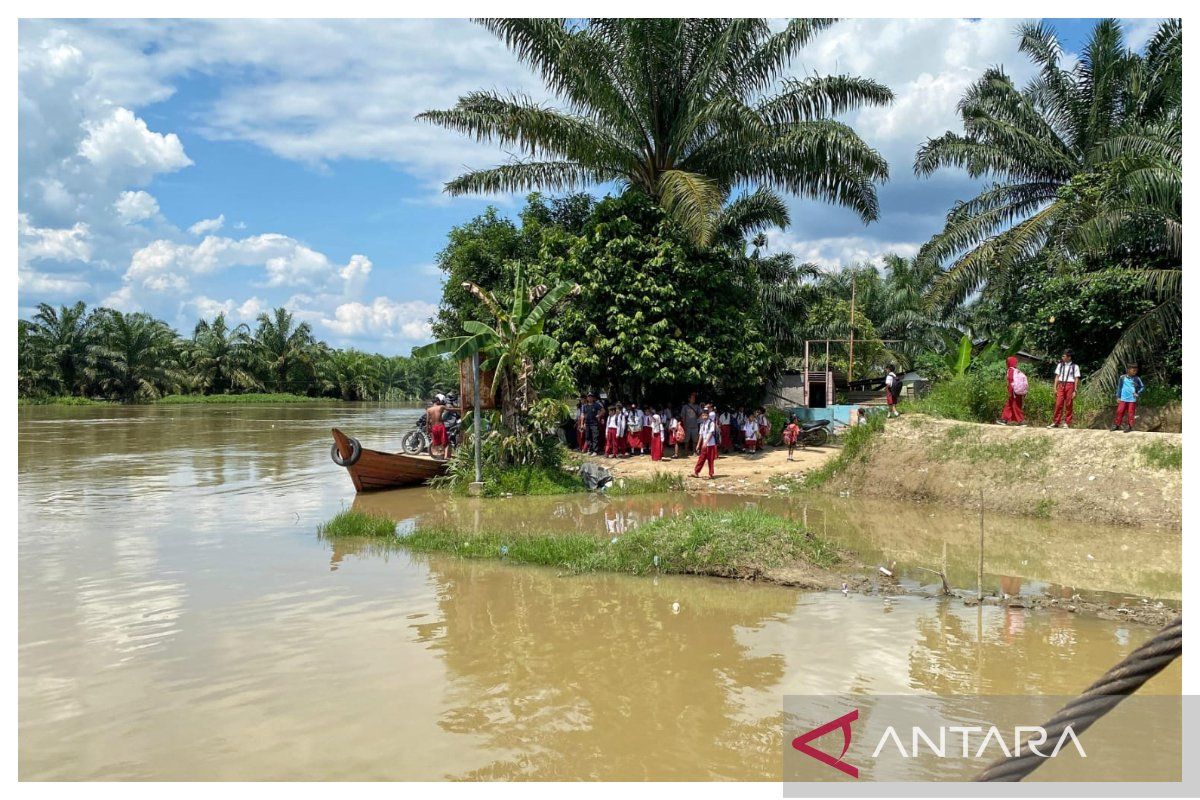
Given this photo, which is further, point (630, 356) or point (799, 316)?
point (799, 316)

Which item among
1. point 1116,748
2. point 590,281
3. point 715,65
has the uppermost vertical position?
point 715,65

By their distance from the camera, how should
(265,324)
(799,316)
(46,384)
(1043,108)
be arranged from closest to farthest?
1. (1043,108)
2. (799,316)
3. (46,384)
4. (265,324)

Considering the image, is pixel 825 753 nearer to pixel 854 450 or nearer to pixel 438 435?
pixel 854 450

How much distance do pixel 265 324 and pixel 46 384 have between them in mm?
A: 15050

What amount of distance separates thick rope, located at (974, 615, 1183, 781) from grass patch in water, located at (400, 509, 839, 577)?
6.98 metres

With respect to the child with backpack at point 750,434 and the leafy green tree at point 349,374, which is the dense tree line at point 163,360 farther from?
the child with backpack at point 750,434

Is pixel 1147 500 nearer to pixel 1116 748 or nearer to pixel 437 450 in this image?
pixel 1116 748

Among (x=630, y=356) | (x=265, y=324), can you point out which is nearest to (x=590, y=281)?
(x=630, y=356)

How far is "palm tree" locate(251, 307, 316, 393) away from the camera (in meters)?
63.1

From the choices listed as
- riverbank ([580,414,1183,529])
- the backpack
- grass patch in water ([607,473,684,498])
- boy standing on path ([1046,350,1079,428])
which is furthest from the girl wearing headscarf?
grass patch in water ([607,473,684,498])

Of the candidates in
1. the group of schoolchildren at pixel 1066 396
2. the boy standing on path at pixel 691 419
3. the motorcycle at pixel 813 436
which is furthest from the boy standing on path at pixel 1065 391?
the boy standing on path at pixel 691 419

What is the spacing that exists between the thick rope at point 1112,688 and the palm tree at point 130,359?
64.9 meters

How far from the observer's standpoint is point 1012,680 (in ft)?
18.3

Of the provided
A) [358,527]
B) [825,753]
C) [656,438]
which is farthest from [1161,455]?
[358,527]
